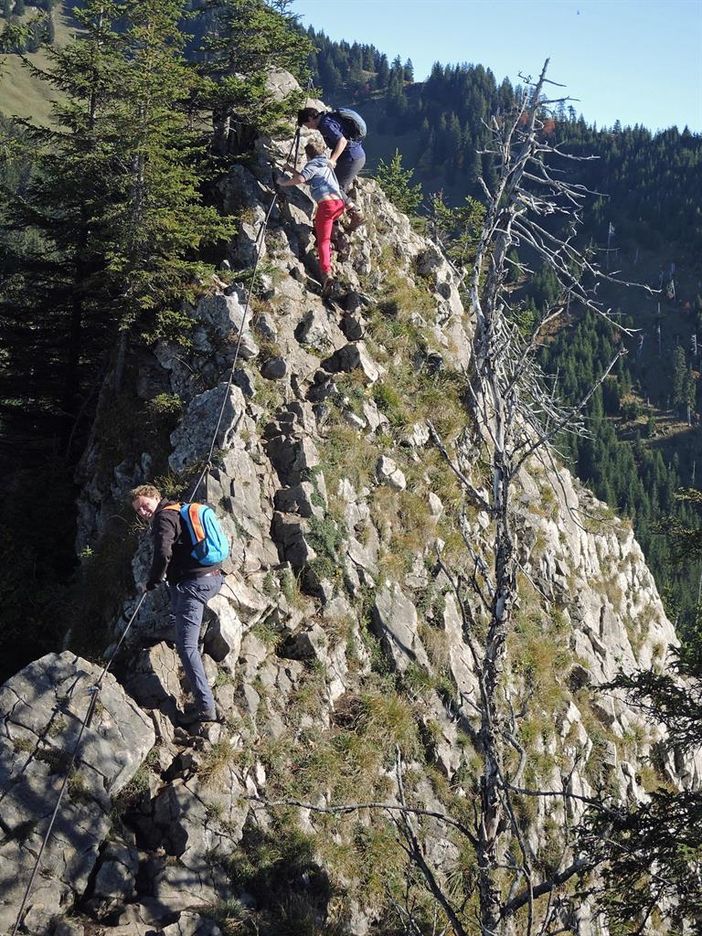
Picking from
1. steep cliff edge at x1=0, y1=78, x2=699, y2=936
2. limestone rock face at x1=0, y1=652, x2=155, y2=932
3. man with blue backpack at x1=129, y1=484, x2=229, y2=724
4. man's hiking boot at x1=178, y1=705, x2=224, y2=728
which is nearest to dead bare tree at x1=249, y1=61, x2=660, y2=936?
steep cliff edge at x1=0, y1=78, x2=699, y2=936

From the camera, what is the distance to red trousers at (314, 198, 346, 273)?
13.4 m

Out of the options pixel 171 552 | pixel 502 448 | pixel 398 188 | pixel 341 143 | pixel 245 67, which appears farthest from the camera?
pixel 398 188

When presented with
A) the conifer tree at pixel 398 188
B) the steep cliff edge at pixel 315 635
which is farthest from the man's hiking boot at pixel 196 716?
the conifer tree at pixel 398 188

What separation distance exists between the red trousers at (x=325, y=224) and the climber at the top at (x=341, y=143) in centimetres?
78

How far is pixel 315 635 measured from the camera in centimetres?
978

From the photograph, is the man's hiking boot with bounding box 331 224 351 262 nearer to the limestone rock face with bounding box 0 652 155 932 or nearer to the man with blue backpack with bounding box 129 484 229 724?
the man with blue backpack with bounding box 129 484 229 724

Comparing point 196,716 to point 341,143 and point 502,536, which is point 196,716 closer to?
point 502,536

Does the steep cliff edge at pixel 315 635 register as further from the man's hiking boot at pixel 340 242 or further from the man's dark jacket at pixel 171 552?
the man's dark jacket at pixel 171 552

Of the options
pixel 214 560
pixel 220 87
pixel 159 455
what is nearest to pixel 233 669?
pixel 214 560

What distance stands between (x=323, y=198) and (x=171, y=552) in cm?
772

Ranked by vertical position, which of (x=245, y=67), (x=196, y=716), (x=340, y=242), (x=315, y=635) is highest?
(x=245, y=67)

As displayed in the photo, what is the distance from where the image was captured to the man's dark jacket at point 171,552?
323 inches

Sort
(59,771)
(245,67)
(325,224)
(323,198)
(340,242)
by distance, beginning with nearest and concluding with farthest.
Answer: (59,771), (323,198), (325,224), (340,242), (245,67)

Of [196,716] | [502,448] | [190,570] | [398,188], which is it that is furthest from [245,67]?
[196,716]
